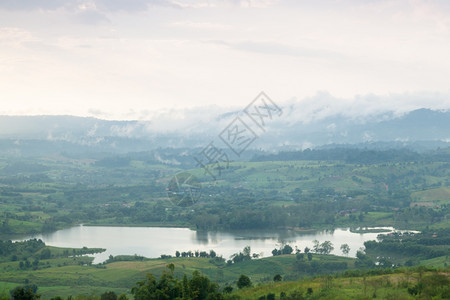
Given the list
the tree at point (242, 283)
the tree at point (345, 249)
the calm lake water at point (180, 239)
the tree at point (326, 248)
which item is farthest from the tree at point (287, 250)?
the tree at point (242, 283)

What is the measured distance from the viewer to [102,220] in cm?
6431

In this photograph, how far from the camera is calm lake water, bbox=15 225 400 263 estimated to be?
46.3 metres

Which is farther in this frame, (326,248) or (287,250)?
(326,248)

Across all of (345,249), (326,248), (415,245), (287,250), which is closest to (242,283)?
(287,250)

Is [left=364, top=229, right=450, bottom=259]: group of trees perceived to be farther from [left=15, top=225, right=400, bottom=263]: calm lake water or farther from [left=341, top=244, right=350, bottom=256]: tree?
[left=15, top=225, right=400, bottom=263]: calm lake water

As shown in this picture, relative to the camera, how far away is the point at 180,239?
5203 centimetres

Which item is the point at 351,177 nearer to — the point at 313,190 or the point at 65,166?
the point at 313,190

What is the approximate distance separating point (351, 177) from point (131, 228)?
41160 mm

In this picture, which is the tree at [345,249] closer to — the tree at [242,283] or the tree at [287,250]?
the tree at [287,250]

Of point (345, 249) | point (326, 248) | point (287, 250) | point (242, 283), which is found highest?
point (242, 283)

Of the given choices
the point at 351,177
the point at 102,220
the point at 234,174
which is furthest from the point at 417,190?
the point at 102,220

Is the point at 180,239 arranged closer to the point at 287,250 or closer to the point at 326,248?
the point at 287,250

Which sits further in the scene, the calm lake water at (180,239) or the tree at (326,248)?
the calm lake water at (180,239)

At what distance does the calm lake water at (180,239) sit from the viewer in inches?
1823
